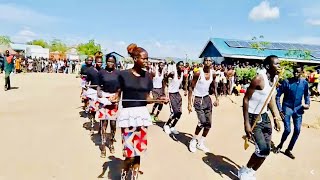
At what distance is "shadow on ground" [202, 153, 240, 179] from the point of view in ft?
19.9

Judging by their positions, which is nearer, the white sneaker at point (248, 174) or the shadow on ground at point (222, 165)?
the white sneaker at point (248, 174)

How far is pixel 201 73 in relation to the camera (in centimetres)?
734

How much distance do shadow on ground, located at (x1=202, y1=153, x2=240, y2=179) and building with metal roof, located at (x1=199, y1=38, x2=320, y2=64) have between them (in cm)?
2193

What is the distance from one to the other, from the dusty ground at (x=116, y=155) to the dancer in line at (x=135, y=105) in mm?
944

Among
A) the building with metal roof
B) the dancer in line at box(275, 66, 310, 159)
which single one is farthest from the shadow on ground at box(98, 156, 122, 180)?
the building with metal roof

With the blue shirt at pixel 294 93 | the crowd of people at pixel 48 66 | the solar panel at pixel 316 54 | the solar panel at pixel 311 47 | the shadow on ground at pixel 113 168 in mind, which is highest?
the solar panel at pixel 311 47

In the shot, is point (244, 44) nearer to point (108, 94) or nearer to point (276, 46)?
point (276, 46)

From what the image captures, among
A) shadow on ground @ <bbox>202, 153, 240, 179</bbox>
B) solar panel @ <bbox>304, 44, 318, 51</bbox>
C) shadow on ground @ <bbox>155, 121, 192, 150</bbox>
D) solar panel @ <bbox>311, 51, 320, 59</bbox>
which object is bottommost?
shadow on ground @ <bbox>202, 153, 240, 179</bbox>

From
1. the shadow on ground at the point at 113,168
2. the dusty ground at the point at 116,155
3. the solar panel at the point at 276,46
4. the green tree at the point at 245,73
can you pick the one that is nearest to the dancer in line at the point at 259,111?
the dusty ground at the point at 116,155

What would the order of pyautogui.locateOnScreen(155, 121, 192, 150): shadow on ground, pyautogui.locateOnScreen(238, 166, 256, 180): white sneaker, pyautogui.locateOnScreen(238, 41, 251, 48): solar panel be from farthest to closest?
pyautogui.locateOnScreen(238, 41, 251, 48): solar panel, pyautogui.locateOnScreen(155, 121, 192, 150): shadow on ground, pyautogui.locateOnScreen(238, 166, 256, 180): white sneaker

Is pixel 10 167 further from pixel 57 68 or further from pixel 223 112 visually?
pixel 57 68

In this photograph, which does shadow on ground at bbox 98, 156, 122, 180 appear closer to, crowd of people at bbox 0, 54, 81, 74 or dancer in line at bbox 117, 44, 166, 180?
→ dancer in line at bbox 117, 44, 166, 180

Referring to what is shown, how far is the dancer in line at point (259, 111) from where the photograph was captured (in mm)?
5289

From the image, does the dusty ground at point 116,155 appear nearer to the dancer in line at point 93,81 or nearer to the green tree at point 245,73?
the dancer in line at point 93,81
